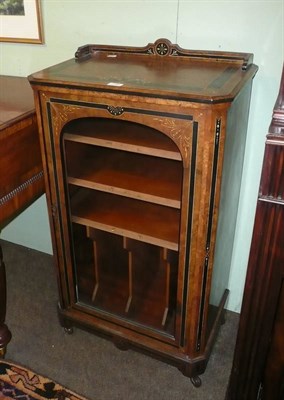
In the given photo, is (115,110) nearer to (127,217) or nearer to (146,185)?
(146,185)

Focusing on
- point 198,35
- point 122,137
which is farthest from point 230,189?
point 198,35

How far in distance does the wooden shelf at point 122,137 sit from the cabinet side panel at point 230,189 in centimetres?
16

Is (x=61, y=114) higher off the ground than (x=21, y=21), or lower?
lower

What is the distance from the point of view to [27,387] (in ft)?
4.68

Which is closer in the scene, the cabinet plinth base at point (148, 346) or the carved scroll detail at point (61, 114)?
the carved scroll detail at point (61, 114)

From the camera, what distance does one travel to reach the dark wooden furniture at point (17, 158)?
123 centimetres

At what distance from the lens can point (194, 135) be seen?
1003 mm

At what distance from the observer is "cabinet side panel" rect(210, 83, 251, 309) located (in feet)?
3.61

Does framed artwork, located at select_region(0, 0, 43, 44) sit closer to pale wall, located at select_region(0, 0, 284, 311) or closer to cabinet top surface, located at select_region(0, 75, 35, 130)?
pale wall, located at select_region(0, 0, 284, 311)

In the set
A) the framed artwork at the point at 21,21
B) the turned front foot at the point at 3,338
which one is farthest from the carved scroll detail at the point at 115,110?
the turned front foot at the point at 3,338

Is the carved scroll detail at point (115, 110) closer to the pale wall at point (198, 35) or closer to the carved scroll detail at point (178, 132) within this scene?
the carved scroll detail at point (178, 132)

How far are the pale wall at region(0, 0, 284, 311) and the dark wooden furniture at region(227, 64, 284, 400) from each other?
55cm

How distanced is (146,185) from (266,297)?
0.50 m

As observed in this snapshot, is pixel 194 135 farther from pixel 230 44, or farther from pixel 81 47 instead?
pixel 81 47
